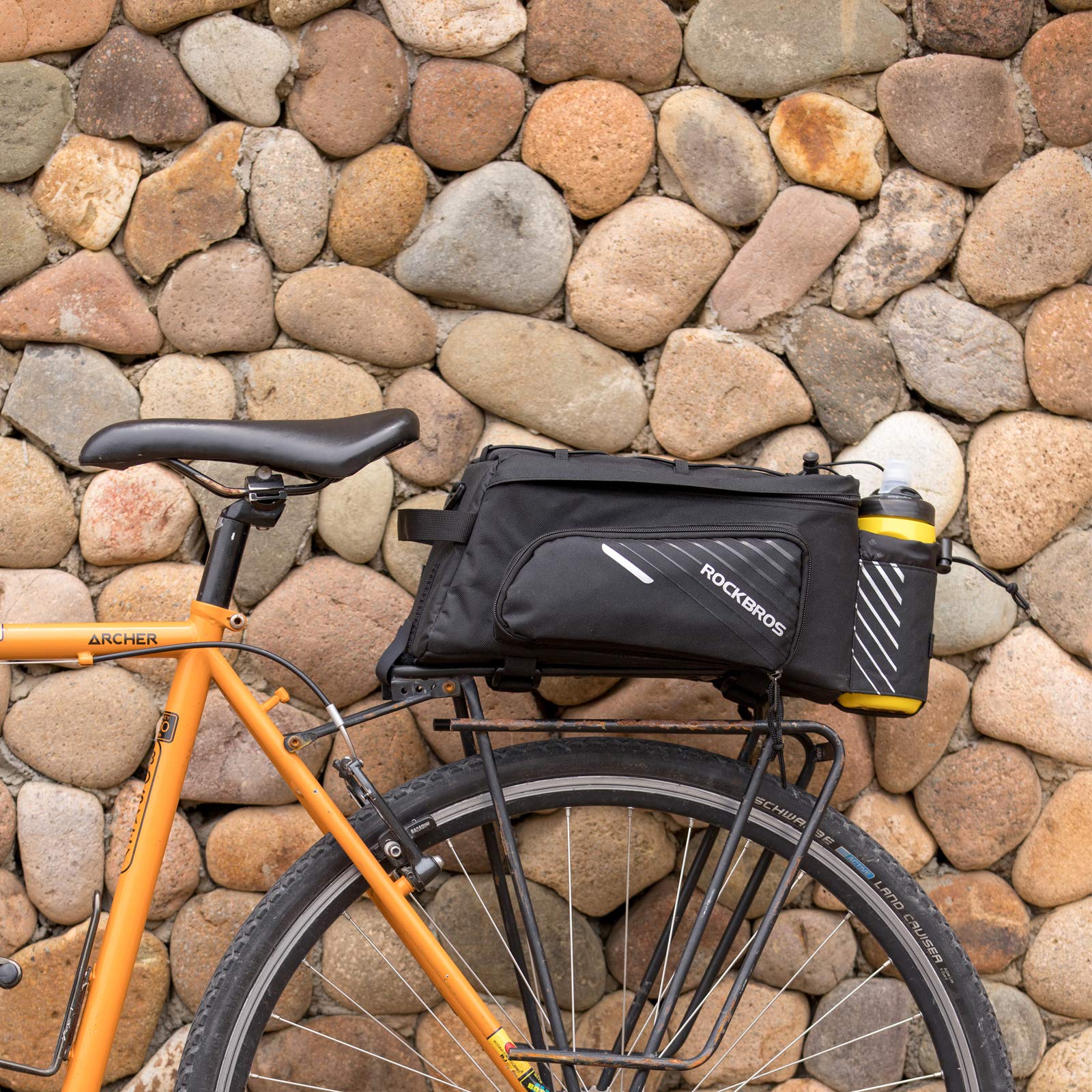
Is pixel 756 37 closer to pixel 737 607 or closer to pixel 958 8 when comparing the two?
pixel 958 8

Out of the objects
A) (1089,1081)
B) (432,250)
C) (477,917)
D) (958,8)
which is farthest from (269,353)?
(1089,1081)

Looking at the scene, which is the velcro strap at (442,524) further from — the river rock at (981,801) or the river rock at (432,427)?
the river rock at (981,801)

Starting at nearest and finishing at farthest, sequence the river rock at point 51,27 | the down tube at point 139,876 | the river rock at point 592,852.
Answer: the down tube at point 139,876 < the river rock at point 51,27 < the river rock at point 592,852

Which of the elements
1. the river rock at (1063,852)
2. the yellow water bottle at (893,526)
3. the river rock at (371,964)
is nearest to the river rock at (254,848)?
the river rock at (371,964)

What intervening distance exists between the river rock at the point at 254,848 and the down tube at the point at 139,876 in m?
0.31

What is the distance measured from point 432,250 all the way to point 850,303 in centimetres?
65

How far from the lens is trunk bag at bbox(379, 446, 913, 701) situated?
3.58ft

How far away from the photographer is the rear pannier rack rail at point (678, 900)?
44.1 inches

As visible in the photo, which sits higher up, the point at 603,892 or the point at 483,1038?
the point at 483,1038

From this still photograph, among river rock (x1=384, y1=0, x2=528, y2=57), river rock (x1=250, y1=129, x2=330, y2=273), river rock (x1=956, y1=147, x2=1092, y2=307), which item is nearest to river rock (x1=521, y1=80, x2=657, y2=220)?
river rock (x1=384, y1=0, x2=528, y2=57)

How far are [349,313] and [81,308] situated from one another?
0.39 meters

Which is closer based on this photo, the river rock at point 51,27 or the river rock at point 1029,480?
the river rock at point 51,27

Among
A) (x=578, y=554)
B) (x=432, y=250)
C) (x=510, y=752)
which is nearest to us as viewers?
(x=578, y=554)

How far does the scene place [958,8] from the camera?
4.73ft
